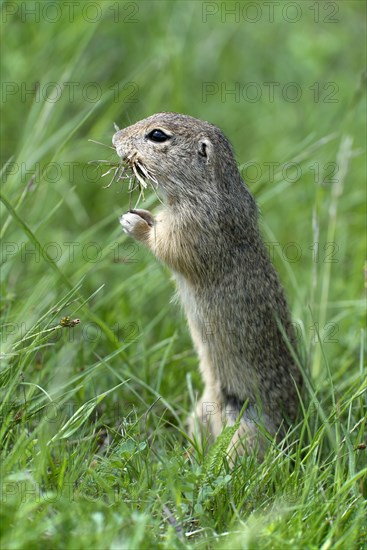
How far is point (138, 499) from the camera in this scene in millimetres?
3754

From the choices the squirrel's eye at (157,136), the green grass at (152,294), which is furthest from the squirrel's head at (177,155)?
the green grass at (152,294)

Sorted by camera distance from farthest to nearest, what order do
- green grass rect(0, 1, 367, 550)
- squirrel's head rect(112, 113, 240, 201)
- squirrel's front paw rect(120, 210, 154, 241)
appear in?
squirrel's front paw rect(120, 210, 154, 241), squirrel's head rect(112, 113, 240, 201), green grass rect(0, 1, 367, 550)

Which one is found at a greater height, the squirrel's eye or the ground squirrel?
the squirrel's eye

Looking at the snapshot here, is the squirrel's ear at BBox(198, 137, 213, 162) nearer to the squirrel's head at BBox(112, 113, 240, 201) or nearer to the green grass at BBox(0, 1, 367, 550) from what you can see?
the squirrel's head at BBox(112, 113, 240, 201)

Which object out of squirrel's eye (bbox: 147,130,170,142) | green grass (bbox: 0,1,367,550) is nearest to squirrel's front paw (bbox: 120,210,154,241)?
green grass (bbox: 0,1,367,550)

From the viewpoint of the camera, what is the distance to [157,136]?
16.3 feet

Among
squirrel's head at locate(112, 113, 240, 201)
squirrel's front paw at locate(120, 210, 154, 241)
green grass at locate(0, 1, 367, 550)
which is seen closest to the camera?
green grass at locate(0, 1, 367, 550)

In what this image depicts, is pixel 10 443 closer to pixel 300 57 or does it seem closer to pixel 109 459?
pixel 109 459

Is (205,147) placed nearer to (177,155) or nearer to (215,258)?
(177,155)

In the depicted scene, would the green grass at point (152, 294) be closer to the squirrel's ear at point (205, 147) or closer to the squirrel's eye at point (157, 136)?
the squirrel's eye at point (157, 136)

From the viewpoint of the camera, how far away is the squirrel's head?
4.93m

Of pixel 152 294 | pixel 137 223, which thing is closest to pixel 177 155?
pixel 137 223

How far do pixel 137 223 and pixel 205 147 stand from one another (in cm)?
60

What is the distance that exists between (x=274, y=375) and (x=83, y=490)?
5.54ft
